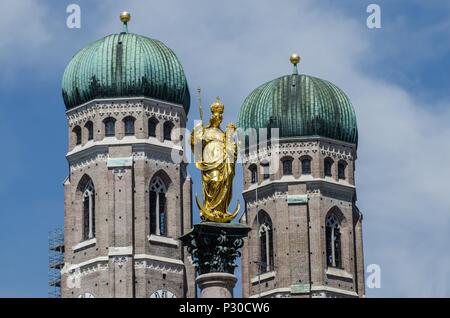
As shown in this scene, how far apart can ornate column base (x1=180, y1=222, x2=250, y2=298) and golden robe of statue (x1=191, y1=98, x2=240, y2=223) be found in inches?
17.0

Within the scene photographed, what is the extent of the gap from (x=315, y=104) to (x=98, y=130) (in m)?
14.0

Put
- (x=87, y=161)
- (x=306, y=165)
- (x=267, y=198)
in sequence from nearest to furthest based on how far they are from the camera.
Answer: (x=87, y=161), (x=267, y=198), (x=306, y=165)

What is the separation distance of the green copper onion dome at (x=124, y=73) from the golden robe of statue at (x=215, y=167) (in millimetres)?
56193

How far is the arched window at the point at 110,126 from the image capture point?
392ft

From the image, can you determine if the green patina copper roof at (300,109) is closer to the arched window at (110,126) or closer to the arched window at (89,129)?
the arched window at (110,126)

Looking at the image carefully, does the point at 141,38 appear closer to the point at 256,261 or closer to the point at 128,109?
the point at 128,109

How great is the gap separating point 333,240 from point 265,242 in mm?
4164

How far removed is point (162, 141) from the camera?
119938 millimetres

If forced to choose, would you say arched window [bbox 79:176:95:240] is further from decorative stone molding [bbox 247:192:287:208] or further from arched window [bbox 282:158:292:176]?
arched window [bbox 282:158:292:176]

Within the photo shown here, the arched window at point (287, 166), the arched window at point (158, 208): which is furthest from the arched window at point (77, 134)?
the arched window at point (287, 166)

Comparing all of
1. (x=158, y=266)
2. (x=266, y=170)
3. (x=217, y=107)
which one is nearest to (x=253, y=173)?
(x=266, y=170)

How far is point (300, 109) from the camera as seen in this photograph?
4921 inches

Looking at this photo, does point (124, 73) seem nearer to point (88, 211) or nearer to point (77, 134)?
point (77, 134)
